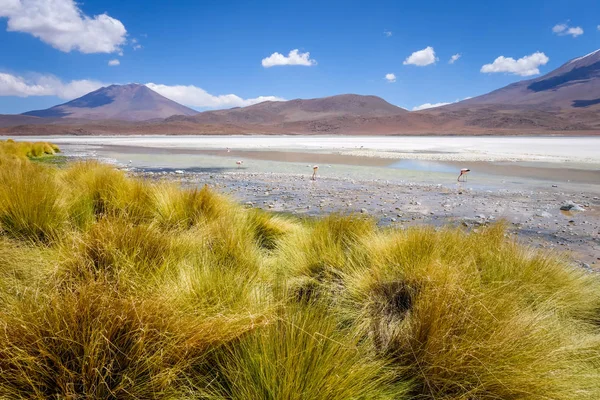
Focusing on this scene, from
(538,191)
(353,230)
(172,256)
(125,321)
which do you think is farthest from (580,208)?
(125,321)

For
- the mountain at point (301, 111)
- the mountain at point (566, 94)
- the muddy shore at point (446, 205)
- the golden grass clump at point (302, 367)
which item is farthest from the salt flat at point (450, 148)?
the mountain at point (566, 94)

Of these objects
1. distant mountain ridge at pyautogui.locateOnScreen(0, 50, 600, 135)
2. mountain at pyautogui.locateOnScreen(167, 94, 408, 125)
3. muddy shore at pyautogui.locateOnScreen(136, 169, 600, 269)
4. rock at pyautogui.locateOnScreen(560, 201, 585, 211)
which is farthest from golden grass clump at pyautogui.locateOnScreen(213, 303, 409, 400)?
mountain at pyautogui.locateOnScreen(167, 94, 408, 125)

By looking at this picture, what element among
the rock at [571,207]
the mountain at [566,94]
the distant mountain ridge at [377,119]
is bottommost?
the rock at [571,207]

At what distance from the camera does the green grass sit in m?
1.31

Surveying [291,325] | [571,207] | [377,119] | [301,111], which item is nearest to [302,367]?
[291,325]

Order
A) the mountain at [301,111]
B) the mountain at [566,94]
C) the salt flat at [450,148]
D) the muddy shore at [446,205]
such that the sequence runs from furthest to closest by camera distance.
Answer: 1. the mountain at [566,94]
2. the mountain at [301,111]
3. the salt flat at [450,148]
4. the muddy shore at [446,205]

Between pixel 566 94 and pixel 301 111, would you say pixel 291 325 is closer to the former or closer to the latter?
pixel 301 111

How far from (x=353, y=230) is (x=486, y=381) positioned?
2016mm

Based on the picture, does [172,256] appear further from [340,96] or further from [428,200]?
[340,96]

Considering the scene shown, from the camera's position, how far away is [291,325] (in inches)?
59.6

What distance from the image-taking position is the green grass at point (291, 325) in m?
1.31

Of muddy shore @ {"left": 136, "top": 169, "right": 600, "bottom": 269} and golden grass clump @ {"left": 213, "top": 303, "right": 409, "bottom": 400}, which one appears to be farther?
muddy shore @ {"left": 136, "top": 169, "right": 600, "bottom": 269}

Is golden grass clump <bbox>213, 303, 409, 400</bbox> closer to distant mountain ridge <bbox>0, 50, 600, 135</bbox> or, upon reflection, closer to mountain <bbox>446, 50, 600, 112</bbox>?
distant mountain ridge <bbox>0, 50, 600, 135</bbox>

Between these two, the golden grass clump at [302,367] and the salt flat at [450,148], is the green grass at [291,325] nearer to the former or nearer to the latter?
the golden grass clump at [302,367]
